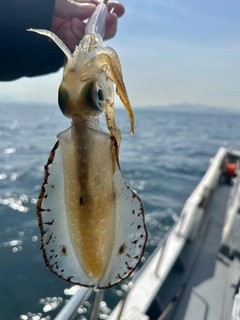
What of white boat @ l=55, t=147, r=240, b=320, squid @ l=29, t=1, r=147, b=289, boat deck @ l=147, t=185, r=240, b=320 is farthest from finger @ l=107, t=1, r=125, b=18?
boat deck @ l=147, t=185, r=240, b=320

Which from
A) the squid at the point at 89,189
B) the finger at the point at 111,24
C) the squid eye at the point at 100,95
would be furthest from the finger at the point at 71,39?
the squid eye at the point at 100,95

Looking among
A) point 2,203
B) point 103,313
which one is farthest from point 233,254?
point 2,203

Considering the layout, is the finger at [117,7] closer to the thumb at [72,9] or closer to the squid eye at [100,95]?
the thumb at [72,9]

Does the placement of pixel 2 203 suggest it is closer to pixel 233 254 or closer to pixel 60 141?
pixel 233 254

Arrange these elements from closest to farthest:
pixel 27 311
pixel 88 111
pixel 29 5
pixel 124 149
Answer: pixel 88 111 < pixel 29 5 < pixel 27 311 < pixel 124 149

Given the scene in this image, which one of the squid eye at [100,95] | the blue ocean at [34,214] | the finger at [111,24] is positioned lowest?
the blue ocean at [34,214]

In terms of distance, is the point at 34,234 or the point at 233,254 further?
the point at 34,234

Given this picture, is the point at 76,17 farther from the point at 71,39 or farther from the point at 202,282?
the point at 202,282
